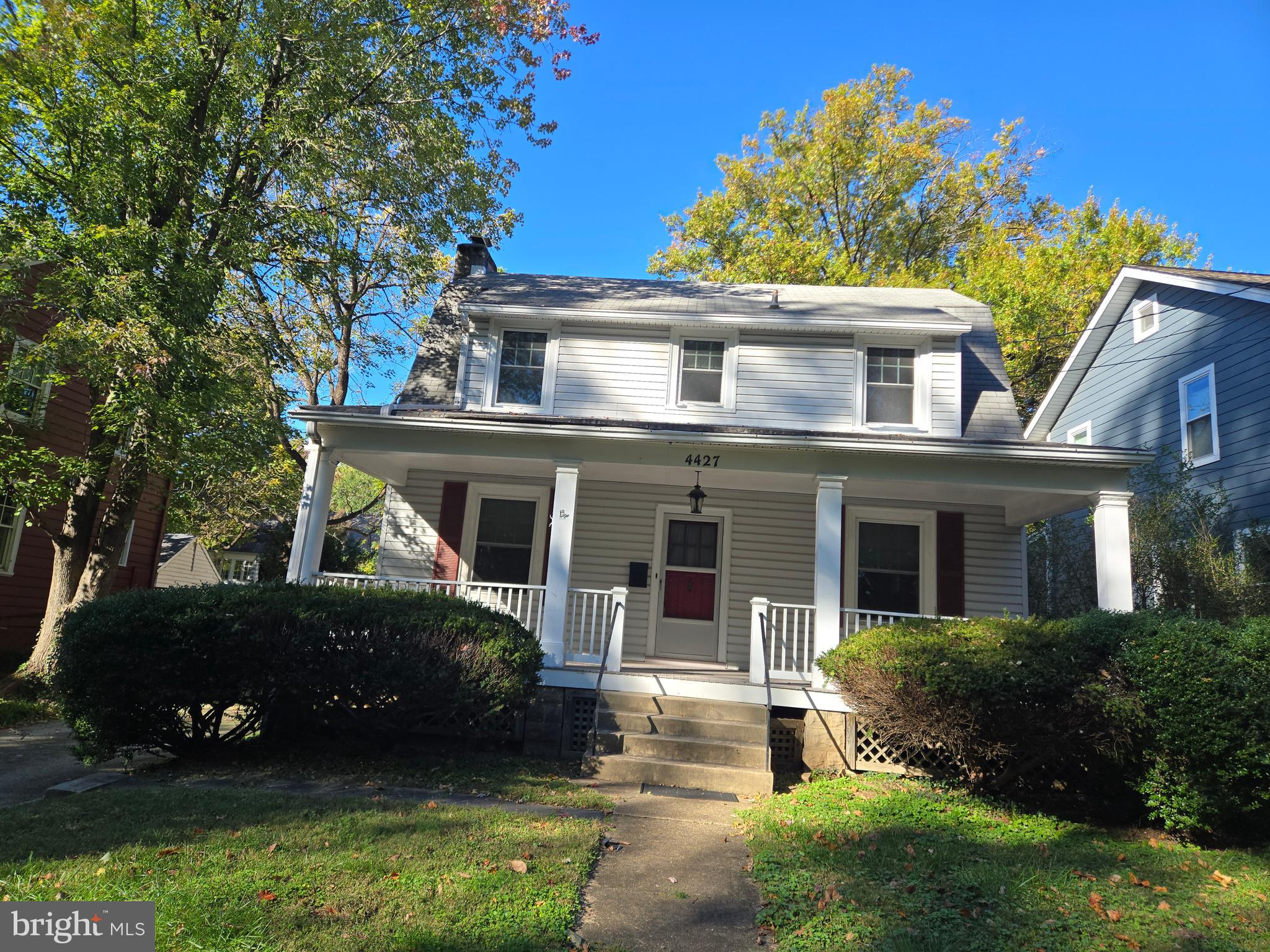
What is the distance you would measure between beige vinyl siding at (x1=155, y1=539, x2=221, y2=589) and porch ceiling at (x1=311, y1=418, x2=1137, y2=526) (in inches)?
767

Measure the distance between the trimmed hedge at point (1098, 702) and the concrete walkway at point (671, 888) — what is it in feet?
6.57

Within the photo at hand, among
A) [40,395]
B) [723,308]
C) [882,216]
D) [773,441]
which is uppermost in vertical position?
[882,216]

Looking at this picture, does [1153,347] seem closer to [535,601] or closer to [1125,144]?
[1125,144]

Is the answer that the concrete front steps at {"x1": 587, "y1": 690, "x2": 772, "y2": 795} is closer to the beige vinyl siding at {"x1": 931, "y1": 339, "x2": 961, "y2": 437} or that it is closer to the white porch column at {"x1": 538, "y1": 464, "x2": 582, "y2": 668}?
the white porch column at {"x1": 538, "y1": 464, "x2": 582, "y2": 668}

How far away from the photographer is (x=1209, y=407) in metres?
11.7

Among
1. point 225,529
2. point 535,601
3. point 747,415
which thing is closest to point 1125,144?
point 747,415

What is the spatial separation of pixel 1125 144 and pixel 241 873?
66.8ft

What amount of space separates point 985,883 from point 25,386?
484 inches

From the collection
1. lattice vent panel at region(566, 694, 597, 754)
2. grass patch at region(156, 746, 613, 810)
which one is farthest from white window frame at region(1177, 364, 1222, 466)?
grass patch at region(156, 746, 613, 810)

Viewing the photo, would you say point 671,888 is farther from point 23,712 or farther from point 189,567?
point 189,567

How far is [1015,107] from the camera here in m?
22.5

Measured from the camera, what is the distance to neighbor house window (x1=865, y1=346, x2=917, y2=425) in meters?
10.7

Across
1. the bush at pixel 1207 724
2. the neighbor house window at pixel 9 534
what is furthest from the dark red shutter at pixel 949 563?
the neighbor house window at pixel 9 534

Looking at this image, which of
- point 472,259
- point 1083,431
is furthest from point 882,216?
point 472,259
